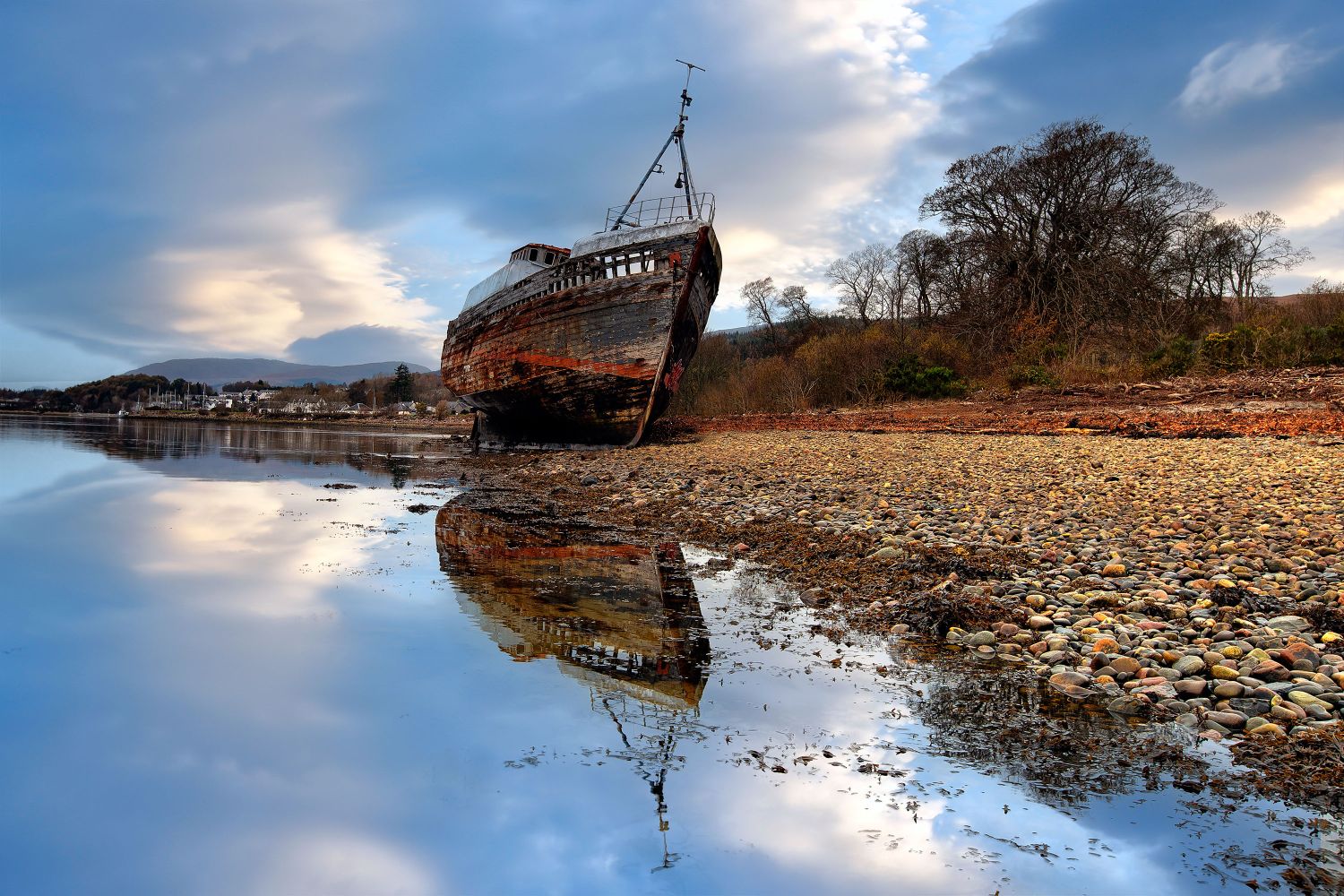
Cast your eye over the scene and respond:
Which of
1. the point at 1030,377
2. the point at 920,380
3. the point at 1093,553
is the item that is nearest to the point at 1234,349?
the point at 1030,377

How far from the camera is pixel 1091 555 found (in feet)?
21.6

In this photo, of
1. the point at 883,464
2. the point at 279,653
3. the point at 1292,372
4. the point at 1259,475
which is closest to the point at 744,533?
the point at 883,464

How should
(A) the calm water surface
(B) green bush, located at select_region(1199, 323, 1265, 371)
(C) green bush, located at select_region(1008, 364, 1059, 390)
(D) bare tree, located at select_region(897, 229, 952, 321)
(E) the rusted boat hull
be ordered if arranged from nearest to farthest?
(A) the calm water surface
(E) the rusted boat hull
(B) green bush, located at select_region(1199, 323, 1265, 371)
(C) green bush, located at select_region(1008, 364, 1059, 390)
(D) bare tree, located at select_region(897, 229, 952, 321)

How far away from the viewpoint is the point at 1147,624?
4.93 metres

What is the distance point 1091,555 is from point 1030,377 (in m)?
21.0

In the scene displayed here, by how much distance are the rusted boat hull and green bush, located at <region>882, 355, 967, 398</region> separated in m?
8.65

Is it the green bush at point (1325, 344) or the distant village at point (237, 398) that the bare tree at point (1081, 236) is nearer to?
the green bush at point (1325, 344)

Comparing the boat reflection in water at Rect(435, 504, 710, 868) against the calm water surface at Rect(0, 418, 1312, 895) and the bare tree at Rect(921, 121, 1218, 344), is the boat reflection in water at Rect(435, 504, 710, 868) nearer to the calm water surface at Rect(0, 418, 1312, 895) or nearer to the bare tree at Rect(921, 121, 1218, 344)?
the calm water surface at Rect(0, 418, 1312, 895)

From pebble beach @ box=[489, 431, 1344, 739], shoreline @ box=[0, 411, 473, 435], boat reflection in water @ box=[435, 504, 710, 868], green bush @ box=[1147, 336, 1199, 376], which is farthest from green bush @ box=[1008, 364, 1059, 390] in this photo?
shoreline @ box=[0, 411, 473, 435]

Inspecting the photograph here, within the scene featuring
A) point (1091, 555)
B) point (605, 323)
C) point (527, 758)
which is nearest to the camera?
point (527, 758)

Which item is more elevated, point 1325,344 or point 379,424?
point 1325,344

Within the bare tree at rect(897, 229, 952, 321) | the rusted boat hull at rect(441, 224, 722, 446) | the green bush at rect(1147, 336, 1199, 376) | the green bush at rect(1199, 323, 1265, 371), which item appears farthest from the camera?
the bare tree at rect(897, 229, 952, 321)

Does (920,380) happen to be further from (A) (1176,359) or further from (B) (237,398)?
(B) (237,398)

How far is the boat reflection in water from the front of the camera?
14.0 feet
